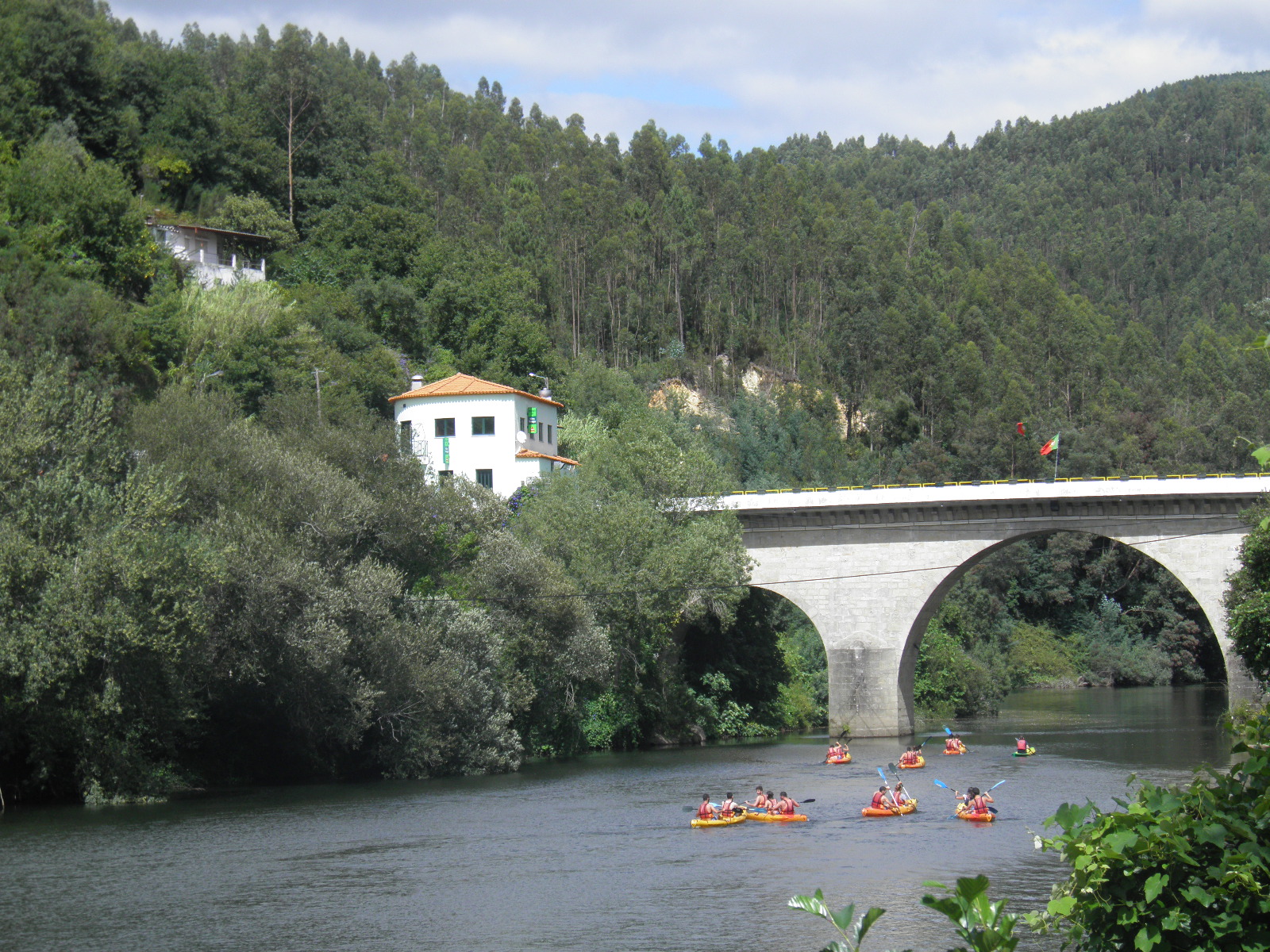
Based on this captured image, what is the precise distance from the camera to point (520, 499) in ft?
164

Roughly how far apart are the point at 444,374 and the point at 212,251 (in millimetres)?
13402

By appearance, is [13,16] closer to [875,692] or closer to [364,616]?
[364,616]

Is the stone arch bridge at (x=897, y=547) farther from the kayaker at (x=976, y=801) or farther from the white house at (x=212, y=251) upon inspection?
the white house at (x=212, y=251)

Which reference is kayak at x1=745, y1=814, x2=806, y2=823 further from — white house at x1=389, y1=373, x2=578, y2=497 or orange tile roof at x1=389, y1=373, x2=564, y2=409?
orange tile roof at x1=389, y1=373, x2=564, y2=409

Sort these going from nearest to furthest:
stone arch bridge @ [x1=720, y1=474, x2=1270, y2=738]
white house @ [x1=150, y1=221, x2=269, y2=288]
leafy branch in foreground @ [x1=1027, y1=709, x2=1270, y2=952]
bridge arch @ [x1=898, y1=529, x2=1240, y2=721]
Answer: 1. leafy branch in foreground @ [x1=1027, y1=709, x2=1270, y2=952]
2. bridge arch @ [x1=898, y1=529, x2=1240, y2=721]
3. stone arch bridge @ [x1=720, y1=474, x2=1270, y2=738]
4. white house @ [x1=150, y1=221, x2=269, y2=288]

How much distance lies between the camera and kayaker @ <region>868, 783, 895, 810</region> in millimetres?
30719

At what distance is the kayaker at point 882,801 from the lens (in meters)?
30.7

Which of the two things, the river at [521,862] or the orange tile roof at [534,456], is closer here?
the river at [521,862]

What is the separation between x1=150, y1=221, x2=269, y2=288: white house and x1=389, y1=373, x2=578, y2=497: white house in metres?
12.4

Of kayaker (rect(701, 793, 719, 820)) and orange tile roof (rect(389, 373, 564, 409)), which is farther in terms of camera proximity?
orange tile roof (rect(389, 373, 564, 409))

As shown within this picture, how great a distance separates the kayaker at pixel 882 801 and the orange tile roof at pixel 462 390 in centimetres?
2980

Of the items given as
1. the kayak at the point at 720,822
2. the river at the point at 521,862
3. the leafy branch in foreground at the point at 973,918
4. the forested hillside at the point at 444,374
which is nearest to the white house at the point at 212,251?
the forested hillside at the point at 444,374

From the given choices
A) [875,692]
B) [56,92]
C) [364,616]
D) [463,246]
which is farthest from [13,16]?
[875,692]

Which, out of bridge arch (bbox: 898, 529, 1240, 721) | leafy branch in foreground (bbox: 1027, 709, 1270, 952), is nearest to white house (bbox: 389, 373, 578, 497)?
bridge arch (bbox: 898, 529, 1240, 721)
